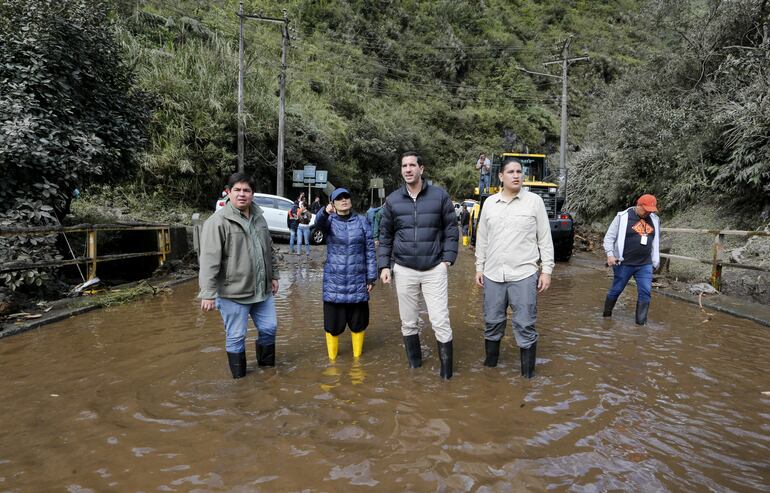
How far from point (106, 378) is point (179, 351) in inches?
32.9

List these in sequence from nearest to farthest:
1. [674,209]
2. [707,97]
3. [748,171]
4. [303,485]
A: [303,485] < [748,171] < [707,97] < [674,209]

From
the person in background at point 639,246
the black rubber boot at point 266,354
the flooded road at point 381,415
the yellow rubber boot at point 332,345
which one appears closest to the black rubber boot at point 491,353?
the flooded road at point 381,415

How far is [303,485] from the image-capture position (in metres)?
2.41

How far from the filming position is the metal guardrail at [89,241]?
19.6 feet

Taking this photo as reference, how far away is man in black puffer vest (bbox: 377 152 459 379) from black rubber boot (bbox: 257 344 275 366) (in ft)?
4.01

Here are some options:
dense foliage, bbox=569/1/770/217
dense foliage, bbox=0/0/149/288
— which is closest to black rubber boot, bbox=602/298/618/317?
dense foliage, bbox=569/1/770/217

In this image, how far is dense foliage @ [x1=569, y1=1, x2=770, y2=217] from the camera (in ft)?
35.2

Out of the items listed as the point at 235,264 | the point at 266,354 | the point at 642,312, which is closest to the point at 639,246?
the point at 642,312

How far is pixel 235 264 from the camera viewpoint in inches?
148

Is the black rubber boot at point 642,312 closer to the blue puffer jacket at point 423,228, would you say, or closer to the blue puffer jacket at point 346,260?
the blue puffer jacket at point 423,228

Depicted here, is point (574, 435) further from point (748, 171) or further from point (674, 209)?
point (674, 209)

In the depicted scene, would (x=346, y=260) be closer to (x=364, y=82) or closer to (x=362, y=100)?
(x=362, y=100)

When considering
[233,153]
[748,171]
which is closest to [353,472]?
[748,171]

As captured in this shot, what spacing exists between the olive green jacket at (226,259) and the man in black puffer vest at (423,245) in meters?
1.14
